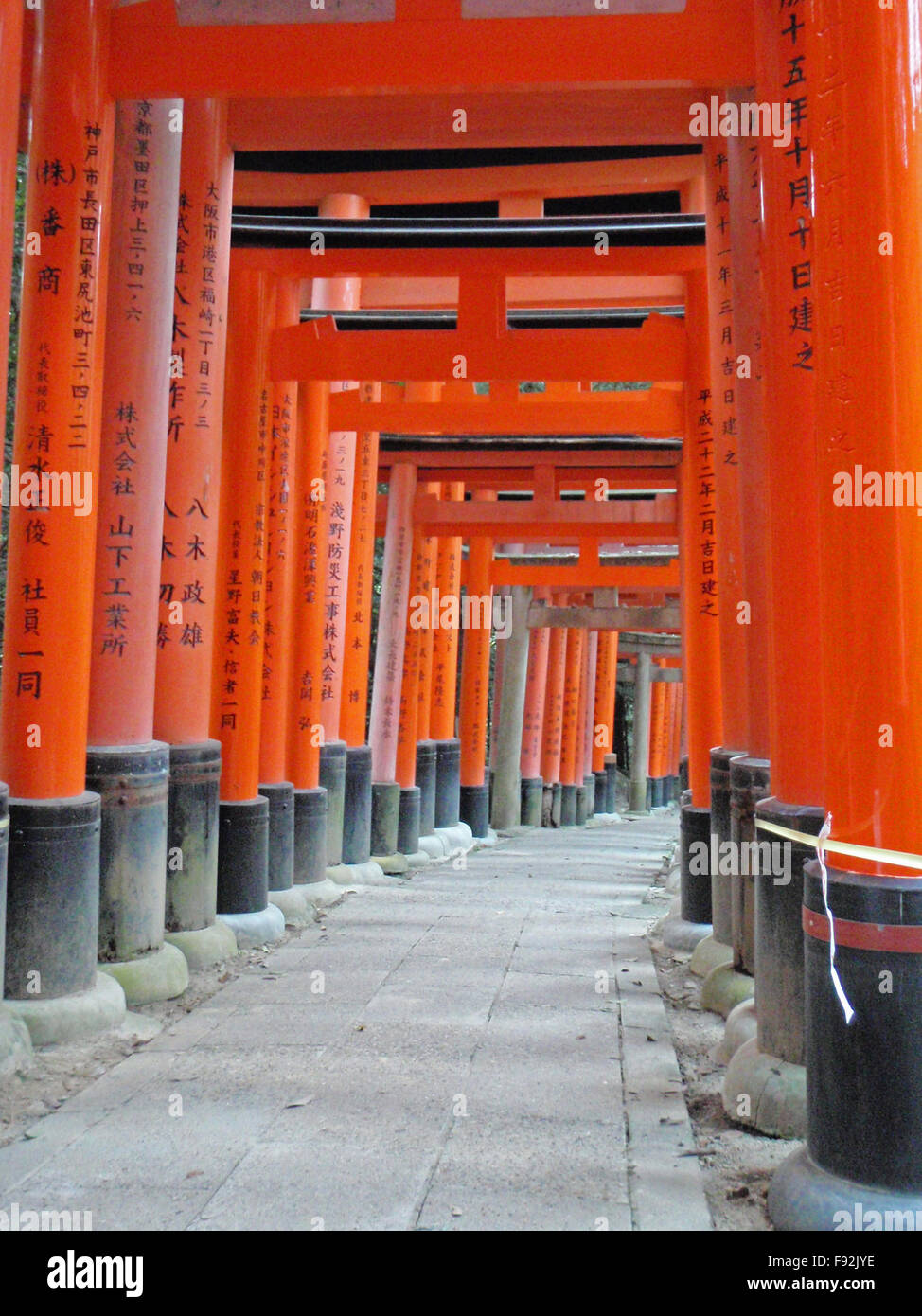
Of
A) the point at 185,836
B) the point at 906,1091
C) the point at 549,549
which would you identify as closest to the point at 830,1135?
the point at 906,1091

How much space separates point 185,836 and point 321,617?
2.66 m

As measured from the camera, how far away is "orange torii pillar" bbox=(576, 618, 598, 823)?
21938 mm

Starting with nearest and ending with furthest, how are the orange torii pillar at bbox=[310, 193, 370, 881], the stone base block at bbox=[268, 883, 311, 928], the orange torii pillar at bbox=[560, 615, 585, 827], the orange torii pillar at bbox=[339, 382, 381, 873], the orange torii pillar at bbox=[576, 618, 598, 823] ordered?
1. the stone base block at bbox=[268, 883, 311, 928]
2. the orange torii pillar at bbox=[310, 193, 370, 881]
3. the orange torii pillar at bbox=[339, 382, 381, 873]
4. the orange torii pillar at bbox=[560, 615, 585, 827]
5. the orange torii pillar at bbox=[576, 618, 598, 823]

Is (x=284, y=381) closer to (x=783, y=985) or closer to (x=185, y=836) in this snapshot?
(x=185, y=836)

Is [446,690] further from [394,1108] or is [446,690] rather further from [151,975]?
[394,1108]

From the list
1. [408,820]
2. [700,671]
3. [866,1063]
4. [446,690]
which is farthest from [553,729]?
[866,1063]

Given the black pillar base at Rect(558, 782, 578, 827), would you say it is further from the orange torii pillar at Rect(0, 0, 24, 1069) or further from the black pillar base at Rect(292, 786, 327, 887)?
the orange torii pillar at Rect(0, 0, 24, 1069)

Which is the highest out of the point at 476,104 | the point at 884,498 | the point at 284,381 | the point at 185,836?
the point at 476,104

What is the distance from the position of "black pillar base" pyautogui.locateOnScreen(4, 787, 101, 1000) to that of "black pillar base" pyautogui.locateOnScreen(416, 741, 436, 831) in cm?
833

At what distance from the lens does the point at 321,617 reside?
7.75 metres

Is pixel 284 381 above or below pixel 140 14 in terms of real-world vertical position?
below

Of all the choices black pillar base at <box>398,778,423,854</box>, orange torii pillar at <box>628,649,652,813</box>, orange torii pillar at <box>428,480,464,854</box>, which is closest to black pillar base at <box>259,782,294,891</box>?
black pillar base at <box>398,778,423,854</box>

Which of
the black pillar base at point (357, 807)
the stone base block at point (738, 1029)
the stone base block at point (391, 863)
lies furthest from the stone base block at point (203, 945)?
the stone base block at point (391, 863)

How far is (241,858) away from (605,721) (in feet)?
59.6
